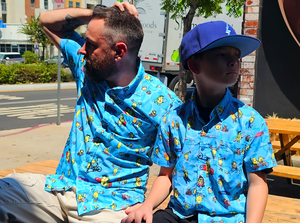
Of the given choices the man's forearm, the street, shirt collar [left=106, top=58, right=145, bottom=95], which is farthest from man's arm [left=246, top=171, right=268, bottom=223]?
the street

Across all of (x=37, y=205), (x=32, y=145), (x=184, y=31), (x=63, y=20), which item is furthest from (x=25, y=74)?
(x=37, y=205)

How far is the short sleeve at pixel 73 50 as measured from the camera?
96.2 inches

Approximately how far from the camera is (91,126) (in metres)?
2.16

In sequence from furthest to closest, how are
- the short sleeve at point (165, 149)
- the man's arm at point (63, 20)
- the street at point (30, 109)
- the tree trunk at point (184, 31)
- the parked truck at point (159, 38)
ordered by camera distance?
the parked truck at point (159, 38) → the street at point (30, 109) → the tree trunk at point (184, 31) → the man's arm at point (63, 20) → the short sleeve at point (165, 149)

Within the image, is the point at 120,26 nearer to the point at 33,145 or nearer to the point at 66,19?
the point at 66,19

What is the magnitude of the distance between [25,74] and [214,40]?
67.1ft

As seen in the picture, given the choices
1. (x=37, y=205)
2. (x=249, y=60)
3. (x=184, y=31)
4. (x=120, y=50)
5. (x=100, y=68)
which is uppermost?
(x=184, y=31)

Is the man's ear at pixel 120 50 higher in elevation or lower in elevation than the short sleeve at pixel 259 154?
higher

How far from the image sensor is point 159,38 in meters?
13.2

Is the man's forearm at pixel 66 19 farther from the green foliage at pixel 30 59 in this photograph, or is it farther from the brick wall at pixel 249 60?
the green foliage at pixel 30 59

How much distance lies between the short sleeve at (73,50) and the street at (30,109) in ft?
23.4

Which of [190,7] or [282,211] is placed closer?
[282,211]

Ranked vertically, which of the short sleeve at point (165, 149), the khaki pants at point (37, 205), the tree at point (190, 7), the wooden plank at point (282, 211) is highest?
the tree at point (190, 7)

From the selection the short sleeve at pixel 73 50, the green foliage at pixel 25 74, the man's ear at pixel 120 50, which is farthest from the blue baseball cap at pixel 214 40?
the green foliage at pixel 25 74
